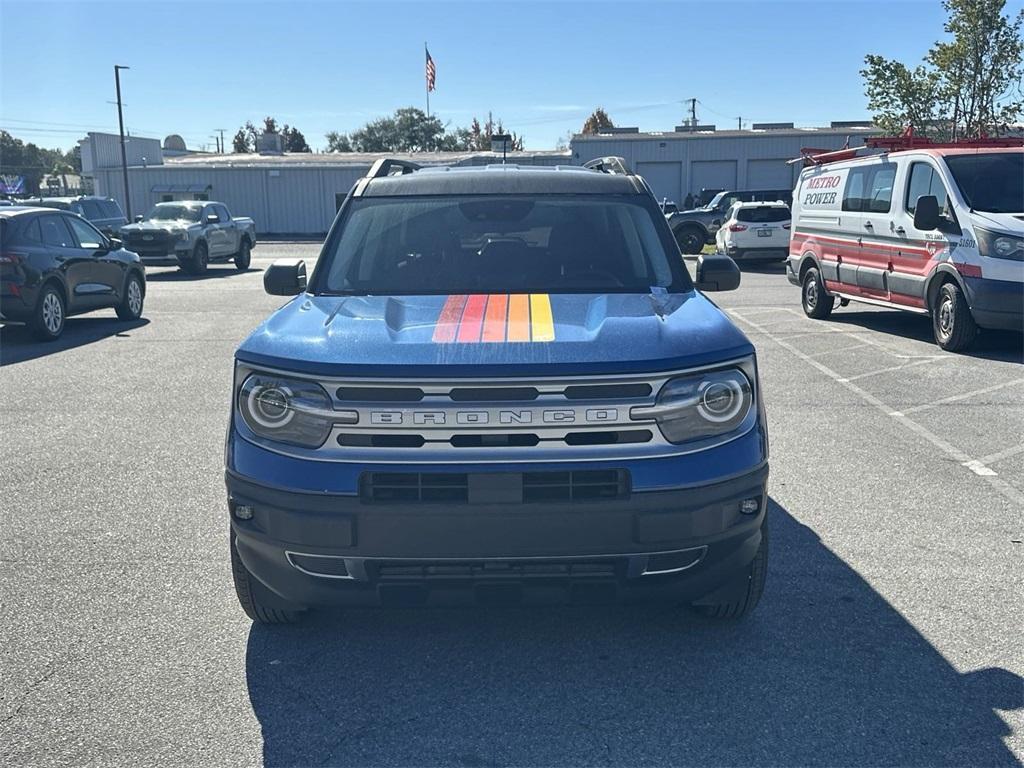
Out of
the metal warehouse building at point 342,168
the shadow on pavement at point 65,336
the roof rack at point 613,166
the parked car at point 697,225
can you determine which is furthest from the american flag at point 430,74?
the roof rack at point 613,166

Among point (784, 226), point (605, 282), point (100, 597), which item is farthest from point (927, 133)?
point (100, 597)

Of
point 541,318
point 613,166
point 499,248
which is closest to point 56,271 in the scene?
point 613,166

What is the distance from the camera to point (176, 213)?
23750mm

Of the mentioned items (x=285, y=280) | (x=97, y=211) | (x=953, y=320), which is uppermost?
(x=97, y=211)

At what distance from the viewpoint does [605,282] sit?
439 centimetres

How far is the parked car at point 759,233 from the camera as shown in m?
22.2

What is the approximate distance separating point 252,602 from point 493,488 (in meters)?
1.21

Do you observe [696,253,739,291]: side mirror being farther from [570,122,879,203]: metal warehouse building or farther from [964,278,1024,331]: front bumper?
[570,122,879,203]: metal warehouse building

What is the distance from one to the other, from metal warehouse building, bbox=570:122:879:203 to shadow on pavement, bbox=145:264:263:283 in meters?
20.3

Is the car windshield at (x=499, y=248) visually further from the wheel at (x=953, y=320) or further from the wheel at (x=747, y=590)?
the wheel at (x=953, y=320)

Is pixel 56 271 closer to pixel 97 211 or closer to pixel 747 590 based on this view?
pixel 747 590

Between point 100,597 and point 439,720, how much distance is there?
6.15 ft

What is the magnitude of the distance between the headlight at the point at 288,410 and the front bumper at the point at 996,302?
27.0 feet

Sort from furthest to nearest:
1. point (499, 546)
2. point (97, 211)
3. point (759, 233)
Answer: point (97, 211) → point (759, 233) → point (499, 546)
